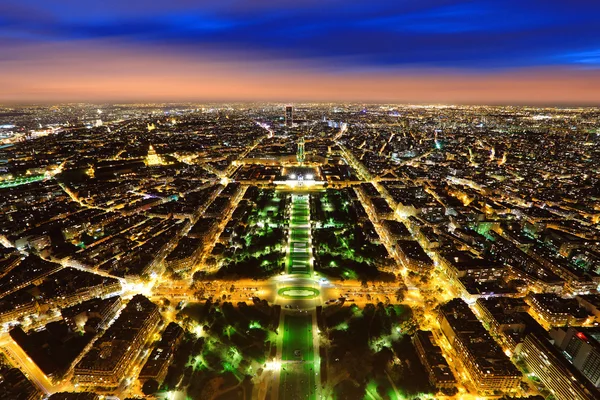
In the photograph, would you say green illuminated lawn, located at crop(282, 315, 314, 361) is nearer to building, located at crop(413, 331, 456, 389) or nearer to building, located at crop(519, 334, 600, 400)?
building, located at crop(413, 331, 456, 389)

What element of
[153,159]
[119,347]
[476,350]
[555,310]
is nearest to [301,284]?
[476,350]

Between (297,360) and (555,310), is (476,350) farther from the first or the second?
(297,360)

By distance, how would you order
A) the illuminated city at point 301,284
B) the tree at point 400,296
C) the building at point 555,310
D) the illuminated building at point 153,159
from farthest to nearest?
the illuminated building at point 153,159 → the tree at point 400,296 → the building at point 555,310 → the illuminated city at point 301,284

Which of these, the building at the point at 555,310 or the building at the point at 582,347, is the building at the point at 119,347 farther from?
the building at the point at 555,310

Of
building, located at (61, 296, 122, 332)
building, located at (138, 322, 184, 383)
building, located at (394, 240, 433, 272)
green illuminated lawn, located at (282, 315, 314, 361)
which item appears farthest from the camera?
building, located at (394, 240, 433, 272)

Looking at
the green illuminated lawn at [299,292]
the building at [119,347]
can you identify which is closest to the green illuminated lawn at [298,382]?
the green illuminated lawn at [299,292]

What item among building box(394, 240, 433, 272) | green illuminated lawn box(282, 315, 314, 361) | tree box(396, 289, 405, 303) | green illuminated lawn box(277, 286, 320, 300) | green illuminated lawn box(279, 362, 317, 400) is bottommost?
green illuminated lawn box(279, 362, 317, 400)

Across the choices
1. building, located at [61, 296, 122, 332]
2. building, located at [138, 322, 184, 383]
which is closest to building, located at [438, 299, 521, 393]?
building, located at [138, 322, 184, 383]

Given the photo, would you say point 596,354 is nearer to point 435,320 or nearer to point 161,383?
point 435,320
